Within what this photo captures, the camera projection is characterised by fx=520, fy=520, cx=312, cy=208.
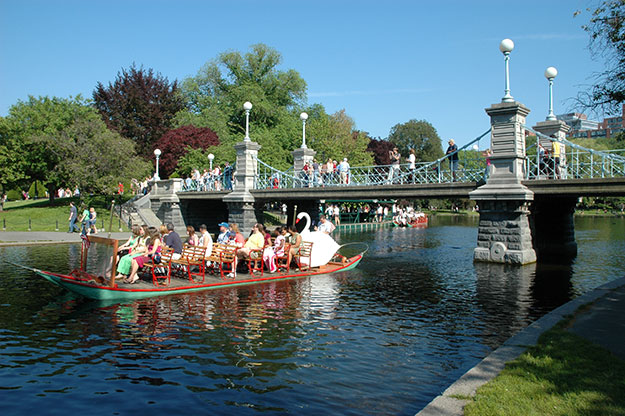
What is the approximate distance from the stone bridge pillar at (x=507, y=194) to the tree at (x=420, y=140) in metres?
67.8

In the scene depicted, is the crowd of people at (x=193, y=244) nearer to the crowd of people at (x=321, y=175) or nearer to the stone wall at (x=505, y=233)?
the stone wall at (x=505, y=233)

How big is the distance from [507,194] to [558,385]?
14906 mm

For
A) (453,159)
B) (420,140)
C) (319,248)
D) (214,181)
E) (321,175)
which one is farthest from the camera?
(420,140)

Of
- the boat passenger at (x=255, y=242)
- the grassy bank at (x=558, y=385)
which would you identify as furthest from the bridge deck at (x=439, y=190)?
the grassy bank at (x=558, y=385)

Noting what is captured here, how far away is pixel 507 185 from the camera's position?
1992cm

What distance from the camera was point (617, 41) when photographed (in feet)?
30.6

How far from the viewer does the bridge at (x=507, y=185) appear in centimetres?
1955

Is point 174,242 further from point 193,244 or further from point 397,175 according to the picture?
point 397,175

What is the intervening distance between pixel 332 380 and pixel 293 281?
27.9ft

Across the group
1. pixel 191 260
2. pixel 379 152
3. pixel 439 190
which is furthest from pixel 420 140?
pixel 191 260

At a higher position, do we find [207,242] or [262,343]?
[207,242]

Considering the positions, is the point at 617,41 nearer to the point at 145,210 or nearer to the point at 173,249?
the point at 173,249

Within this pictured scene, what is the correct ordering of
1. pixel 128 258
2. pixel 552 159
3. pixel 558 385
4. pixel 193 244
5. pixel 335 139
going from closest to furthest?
pixel 558 385 < pixel 128 258 < pixel 193 244 < pixel 552 159 < pixel 335 139

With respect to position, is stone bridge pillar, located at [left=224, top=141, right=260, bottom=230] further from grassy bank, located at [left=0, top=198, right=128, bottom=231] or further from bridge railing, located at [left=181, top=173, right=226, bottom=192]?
grassy bank, located at [left=0, top=198, right=128, bottom=231]
